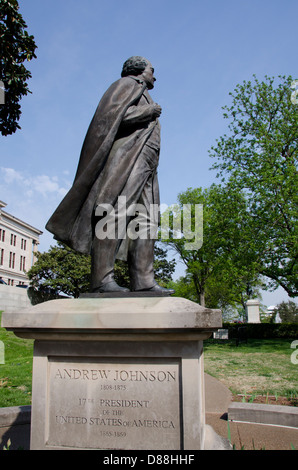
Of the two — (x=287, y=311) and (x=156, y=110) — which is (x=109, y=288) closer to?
(x=156, y=110)

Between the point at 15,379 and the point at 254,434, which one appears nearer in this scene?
the point at 254,434

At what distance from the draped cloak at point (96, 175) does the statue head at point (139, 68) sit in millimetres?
650

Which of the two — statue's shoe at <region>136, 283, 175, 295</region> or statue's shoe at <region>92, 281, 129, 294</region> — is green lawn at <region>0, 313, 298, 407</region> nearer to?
statue's shoe at <region>136, 283, 175, 295</region>

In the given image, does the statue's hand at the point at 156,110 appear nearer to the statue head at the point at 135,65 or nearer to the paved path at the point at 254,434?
the statue head at the point at 135,65

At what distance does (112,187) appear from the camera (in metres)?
4.00

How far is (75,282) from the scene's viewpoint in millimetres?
43719

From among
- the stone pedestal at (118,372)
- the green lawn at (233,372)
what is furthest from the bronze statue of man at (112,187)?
the green lawn at (233,372)

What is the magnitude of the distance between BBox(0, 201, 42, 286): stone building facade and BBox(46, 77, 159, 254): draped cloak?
5723 centimetres

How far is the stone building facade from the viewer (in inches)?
2472

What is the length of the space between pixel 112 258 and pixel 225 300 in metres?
50.8

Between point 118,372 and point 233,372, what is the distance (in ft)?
28.8

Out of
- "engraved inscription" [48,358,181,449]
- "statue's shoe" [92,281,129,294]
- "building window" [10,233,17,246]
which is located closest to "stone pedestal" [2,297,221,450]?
"engraved inscription" [48,358,181,449]

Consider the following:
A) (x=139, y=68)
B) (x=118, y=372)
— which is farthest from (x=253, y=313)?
(x=118, y=372)

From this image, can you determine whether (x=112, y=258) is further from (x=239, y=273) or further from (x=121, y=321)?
(x=239, y=273)
